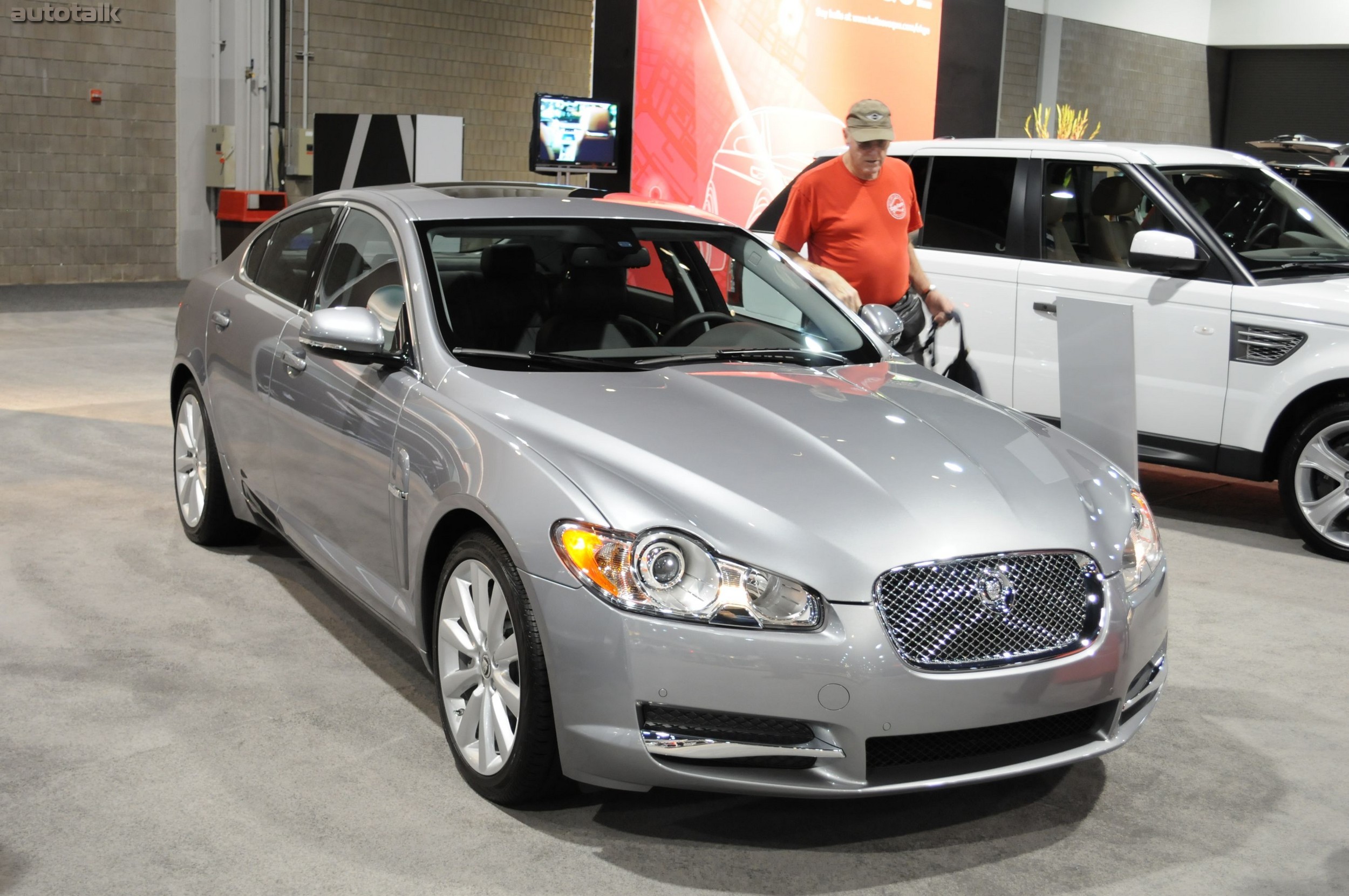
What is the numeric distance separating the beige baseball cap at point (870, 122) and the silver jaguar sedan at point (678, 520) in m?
1.47

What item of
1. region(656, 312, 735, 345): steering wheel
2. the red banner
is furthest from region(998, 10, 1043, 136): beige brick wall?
region(656, 312, 735, 345): steering wheel

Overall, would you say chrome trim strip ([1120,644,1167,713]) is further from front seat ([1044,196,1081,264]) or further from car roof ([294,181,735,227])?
front seat ([1044,196,1081,264])

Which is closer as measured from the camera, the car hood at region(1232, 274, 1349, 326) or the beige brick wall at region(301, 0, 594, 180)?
the car hood at region(1232, 274, 1349, 326)

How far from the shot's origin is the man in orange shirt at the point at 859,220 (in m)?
5.68

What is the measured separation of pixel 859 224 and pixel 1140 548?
276cm

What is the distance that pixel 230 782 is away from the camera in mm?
3234

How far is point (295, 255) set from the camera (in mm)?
4586

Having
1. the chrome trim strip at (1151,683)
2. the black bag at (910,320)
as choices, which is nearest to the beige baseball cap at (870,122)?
the black bag at (910,320)

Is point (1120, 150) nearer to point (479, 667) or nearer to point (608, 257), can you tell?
point (608, 257)

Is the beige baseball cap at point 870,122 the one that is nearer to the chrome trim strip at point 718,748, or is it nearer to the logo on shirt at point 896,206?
the logo on shirt at point 896,206

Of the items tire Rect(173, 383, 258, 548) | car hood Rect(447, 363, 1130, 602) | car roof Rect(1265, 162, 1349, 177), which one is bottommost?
tire Rect(173, 383, 258, 548)

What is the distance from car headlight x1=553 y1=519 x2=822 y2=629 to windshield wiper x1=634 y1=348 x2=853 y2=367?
3.28 feet

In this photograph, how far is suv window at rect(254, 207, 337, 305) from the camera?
440 cm

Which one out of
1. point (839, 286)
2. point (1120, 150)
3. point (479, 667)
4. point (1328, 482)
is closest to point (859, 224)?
point (839, 286)
